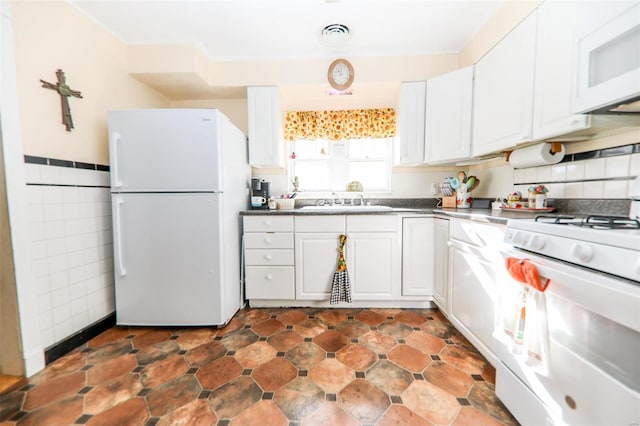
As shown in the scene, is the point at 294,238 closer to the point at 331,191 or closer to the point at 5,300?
the point at 331,191

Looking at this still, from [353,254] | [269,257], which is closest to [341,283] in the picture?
[353,254]

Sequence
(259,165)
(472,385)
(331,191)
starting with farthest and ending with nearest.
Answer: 1. (331,191)
2. (259,165)
3. (472,385)

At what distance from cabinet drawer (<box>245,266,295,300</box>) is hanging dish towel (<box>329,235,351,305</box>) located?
378mm

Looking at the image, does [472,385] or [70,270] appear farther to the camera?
[70,270]

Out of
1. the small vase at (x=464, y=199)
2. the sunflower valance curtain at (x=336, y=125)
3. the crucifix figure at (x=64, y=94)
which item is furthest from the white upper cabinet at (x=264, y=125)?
the small vase at (x=464, y=199)

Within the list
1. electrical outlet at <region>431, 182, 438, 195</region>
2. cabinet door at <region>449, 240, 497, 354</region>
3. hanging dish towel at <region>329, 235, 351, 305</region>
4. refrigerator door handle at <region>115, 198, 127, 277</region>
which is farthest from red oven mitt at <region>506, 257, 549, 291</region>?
refrigerator door handle at <region>115, 198, 127, 277</region>

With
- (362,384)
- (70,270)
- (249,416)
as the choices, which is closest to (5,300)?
(70,270)

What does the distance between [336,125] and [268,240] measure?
1.53 meters

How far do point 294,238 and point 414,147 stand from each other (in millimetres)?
1494

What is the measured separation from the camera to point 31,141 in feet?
4.70

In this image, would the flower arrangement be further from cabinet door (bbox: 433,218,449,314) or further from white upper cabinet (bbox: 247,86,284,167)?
white upper cabinet (bbox: 247,86,284,167)

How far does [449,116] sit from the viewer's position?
2086mm

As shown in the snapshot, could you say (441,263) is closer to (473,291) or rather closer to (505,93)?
(473,291)

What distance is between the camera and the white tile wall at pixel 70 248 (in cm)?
145
